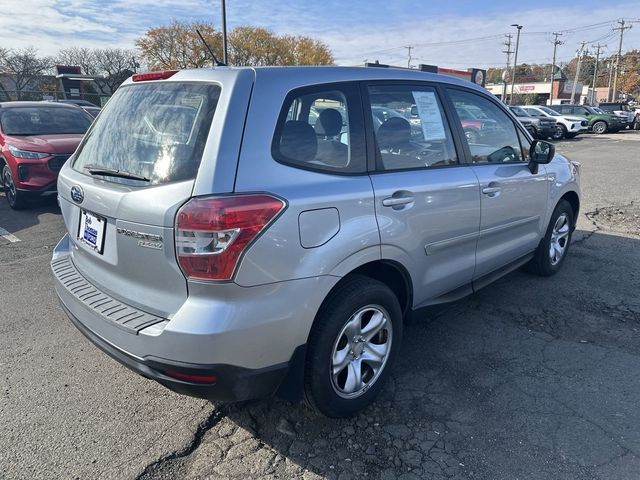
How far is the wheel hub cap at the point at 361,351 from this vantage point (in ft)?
8.29

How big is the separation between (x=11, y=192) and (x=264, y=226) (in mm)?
7141

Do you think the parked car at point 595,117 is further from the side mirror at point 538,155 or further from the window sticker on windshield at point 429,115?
the window sticker on windshield at point 429,115

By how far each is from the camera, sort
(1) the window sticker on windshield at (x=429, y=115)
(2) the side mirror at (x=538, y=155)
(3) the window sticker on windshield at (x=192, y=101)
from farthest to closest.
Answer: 1. (2) the side mirror at (x=538, y=155)
2. (1) the window sticker on windshield at (x=429, y=115)
3. (3) the window sticker on windshield at (x=192, y=101)

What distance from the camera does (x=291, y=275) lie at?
214 centimetres

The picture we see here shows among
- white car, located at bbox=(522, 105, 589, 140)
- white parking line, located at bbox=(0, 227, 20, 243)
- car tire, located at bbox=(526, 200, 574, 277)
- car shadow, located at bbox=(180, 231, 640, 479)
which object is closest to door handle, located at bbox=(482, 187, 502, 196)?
car shadow, located at bbox=(180, 231, 640, 479)

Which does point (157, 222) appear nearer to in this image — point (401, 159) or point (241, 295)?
point (241, 295)

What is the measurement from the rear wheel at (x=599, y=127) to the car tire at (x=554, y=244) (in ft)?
93.0

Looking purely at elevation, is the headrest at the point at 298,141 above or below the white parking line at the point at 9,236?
above

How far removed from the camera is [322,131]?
2.49 m

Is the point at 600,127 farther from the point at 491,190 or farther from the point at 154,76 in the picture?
the point at 154,76

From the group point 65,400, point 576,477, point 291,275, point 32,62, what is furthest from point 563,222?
point 32,62

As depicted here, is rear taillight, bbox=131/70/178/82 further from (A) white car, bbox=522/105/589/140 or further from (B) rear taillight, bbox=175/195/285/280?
(A) white car, bbox=522/105/589/140

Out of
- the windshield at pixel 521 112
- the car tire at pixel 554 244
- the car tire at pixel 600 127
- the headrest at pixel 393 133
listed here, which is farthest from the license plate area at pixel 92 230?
the car tire at pixel 600 127

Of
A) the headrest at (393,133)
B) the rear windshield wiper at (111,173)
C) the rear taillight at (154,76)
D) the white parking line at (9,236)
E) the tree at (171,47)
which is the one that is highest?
the tree at (171,47)
